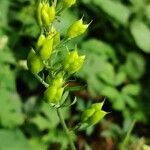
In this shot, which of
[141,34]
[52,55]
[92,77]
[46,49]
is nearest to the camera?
[46,49]

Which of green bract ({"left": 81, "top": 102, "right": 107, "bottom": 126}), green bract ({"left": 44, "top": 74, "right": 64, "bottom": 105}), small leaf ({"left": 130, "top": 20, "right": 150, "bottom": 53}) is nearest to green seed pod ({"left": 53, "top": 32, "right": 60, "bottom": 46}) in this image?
green bract ({"left": 44, "top": 74, "right": 64, "bottom": 105})

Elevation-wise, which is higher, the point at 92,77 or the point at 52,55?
the point at 52,55

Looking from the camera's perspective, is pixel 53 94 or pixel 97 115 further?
pixel 97 115

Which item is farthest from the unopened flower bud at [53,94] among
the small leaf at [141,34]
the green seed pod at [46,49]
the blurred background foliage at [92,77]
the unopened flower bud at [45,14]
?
the small leaf at [141,34]

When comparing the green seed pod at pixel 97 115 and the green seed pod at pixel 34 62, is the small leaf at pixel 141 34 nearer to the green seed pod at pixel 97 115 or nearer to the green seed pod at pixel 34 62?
the green seed pod at pixel 97 115

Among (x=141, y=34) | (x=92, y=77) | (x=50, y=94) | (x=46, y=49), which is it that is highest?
(x=46, y=49)

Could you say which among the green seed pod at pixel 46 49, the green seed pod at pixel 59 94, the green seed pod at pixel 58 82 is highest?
the green seed pod at pixel 46 49

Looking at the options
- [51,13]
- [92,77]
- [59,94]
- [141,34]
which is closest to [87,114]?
[59,94]

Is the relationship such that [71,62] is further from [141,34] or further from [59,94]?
[141,34]
